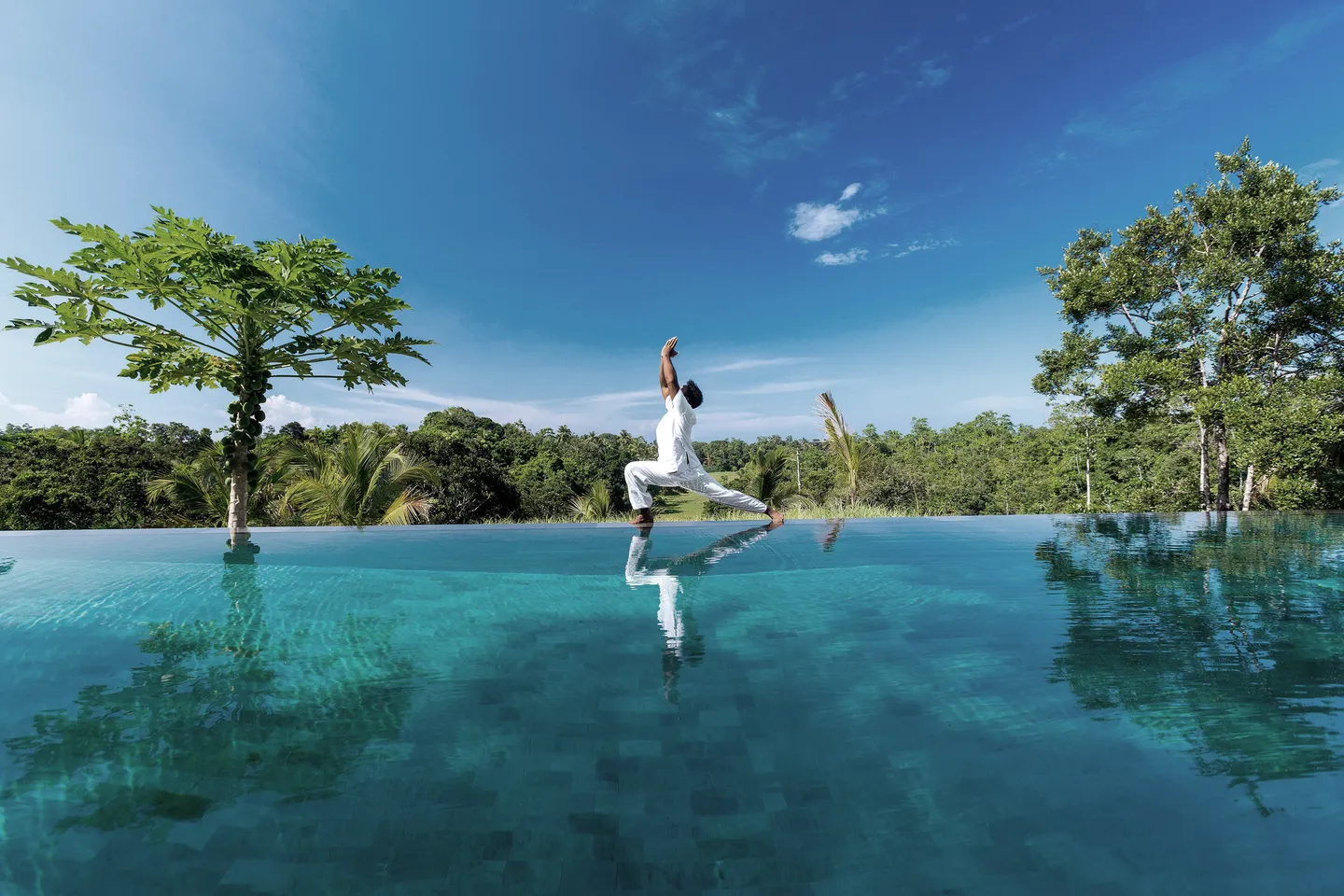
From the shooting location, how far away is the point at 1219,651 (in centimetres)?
219

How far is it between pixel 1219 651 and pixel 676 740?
225 cm

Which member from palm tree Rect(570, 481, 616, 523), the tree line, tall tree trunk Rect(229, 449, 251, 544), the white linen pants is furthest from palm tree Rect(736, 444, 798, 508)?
tall tree trunk Rect(229, 449, 251, 544)

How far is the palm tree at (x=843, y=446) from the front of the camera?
15227 mm

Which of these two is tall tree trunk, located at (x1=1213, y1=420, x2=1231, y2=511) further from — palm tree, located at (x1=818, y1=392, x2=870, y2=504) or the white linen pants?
the white linen pants

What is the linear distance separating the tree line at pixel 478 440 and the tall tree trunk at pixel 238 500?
0.07ft

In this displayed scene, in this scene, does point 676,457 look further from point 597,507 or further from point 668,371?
point 597,507

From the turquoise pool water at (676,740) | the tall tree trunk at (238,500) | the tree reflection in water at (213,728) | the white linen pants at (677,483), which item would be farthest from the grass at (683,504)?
the tree reflection in water at (213,728)

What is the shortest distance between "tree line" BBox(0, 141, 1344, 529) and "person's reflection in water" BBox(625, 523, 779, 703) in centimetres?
322

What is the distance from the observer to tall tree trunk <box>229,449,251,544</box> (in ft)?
18.6

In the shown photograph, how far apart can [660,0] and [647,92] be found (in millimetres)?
2781

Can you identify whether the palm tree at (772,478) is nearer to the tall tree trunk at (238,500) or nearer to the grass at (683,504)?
the grass at (683,504)

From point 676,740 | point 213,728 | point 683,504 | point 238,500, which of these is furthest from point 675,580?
point 683,504

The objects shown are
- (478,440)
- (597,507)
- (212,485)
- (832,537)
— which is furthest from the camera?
(478,440)

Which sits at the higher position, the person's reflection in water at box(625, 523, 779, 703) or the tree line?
the tree line
